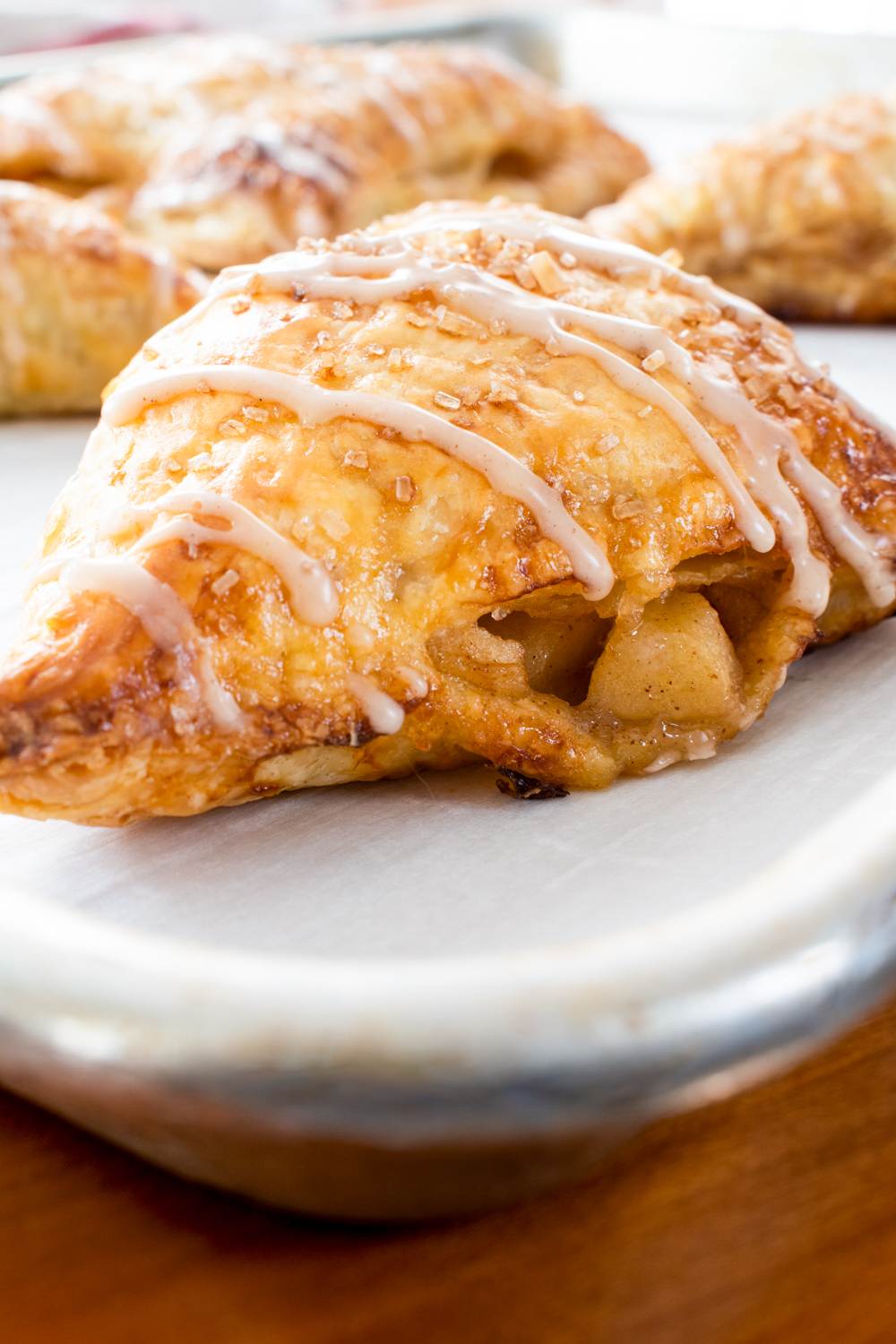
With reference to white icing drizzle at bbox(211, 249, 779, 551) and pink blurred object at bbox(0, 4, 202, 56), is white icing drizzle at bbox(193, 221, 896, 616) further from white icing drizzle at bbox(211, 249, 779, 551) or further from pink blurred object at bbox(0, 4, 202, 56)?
pink blurred object at bbox(0, 4, 202, 56)

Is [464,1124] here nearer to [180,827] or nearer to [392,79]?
[180,827]

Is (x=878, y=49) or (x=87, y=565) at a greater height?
(x=878, y=49)

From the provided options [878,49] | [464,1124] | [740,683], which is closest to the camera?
[464,1124]

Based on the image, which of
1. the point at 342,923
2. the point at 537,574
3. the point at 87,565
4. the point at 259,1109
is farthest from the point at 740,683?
the point at 259,1109

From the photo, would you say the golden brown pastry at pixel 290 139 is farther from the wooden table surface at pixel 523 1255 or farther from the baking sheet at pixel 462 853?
the wooden table surface at pixel 523 1255

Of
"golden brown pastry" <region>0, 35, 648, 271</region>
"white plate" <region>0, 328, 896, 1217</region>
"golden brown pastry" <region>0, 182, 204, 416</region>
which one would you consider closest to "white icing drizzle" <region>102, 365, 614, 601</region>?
"white plate" <region>0, 328, 896, 1217</region>

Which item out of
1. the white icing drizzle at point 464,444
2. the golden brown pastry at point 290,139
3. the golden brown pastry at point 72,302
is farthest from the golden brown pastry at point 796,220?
the white icing drizzle at point 464,444

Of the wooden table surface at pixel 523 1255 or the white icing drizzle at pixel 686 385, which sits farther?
the white icing drizzle at pixel 686 385

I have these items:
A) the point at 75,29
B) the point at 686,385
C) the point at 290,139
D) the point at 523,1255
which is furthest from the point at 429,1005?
the point at 75,29
